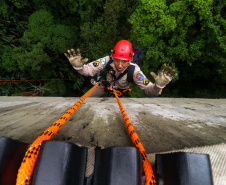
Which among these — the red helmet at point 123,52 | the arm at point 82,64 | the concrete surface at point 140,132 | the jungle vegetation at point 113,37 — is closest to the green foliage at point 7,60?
the jungle vegetation at point 113,37

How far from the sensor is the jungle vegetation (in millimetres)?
5719

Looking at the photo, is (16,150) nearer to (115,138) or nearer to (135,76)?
(115,138)

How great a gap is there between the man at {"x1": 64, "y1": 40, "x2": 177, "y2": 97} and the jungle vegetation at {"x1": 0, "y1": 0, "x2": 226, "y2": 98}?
13.3 ft

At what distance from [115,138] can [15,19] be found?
34.1 ft

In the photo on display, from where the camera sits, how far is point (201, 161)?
481 millimetres

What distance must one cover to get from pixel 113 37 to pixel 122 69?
5642mm

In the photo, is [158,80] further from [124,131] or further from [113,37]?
[113,37]

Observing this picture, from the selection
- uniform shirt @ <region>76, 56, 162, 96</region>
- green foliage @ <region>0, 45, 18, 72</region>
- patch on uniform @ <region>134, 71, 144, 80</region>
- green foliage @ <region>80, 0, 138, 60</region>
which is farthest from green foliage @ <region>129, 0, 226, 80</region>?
green foliage @ <region>0, 45, 18, 72</region>

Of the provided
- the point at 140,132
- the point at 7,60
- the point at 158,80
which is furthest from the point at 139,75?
the point at 7,60

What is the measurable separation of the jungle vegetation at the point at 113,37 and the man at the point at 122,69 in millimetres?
4039

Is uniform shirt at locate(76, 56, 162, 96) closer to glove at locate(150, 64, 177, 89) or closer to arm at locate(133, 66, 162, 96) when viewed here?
arm at locate(133, 66, 162, 96)

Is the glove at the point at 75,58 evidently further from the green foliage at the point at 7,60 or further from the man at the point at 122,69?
the green foliage at the point at 7,60

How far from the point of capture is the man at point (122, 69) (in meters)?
2.08

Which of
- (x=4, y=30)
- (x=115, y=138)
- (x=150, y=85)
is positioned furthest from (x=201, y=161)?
(x=4, y=30)
